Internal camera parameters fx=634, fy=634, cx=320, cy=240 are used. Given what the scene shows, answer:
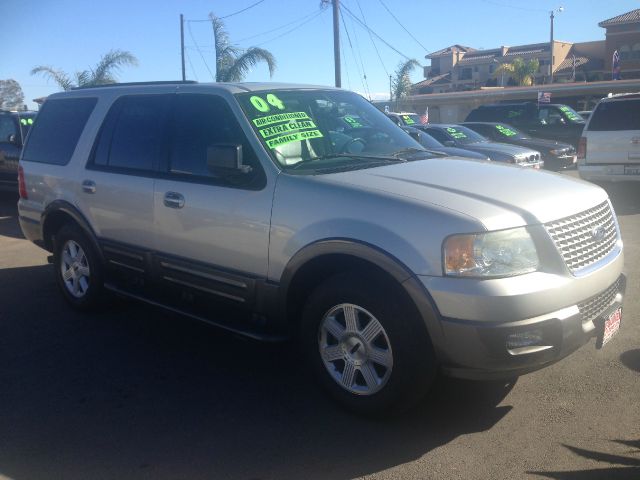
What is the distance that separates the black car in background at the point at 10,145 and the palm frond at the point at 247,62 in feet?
25.9

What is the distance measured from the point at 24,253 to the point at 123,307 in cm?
339

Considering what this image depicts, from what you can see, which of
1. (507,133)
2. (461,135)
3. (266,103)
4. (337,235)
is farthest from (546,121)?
(337,235)

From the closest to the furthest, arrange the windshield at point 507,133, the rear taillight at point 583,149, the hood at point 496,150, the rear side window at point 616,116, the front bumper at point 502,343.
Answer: the front bumper at point 502,343, the rear side window at point 616,116, the rear taillight at point 583,149, the hood at point 496,150, the windshield at point 507,133

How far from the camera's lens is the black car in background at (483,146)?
1202 cm

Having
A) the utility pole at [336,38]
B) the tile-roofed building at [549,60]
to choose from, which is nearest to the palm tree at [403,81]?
the utility pole at [336,38]

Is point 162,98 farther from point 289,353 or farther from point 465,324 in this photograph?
point 465,324

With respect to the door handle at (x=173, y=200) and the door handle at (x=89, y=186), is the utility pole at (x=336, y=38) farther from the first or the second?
the door handle at (x=173, y=200)

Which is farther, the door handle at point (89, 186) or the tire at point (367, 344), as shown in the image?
the door handle at point (89, 186)

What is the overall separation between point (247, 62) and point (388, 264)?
687 inches

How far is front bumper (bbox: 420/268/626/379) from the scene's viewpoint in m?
3.12

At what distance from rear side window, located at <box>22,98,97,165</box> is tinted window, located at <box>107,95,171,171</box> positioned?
1.49ft

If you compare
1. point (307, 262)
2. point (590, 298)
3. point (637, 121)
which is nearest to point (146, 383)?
point (307, 262)

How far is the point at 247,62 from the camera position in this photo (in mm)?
19656

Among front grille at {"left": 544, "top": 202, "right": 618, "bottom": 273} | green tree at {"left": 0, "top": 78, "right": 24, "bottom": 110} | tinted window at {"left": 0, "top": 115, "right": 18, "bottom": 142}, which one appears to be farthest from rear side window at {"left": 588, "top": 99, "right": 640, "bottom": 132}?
green tree at {"left": 0, "top": 78, "right": 24, "bottom": 110}
